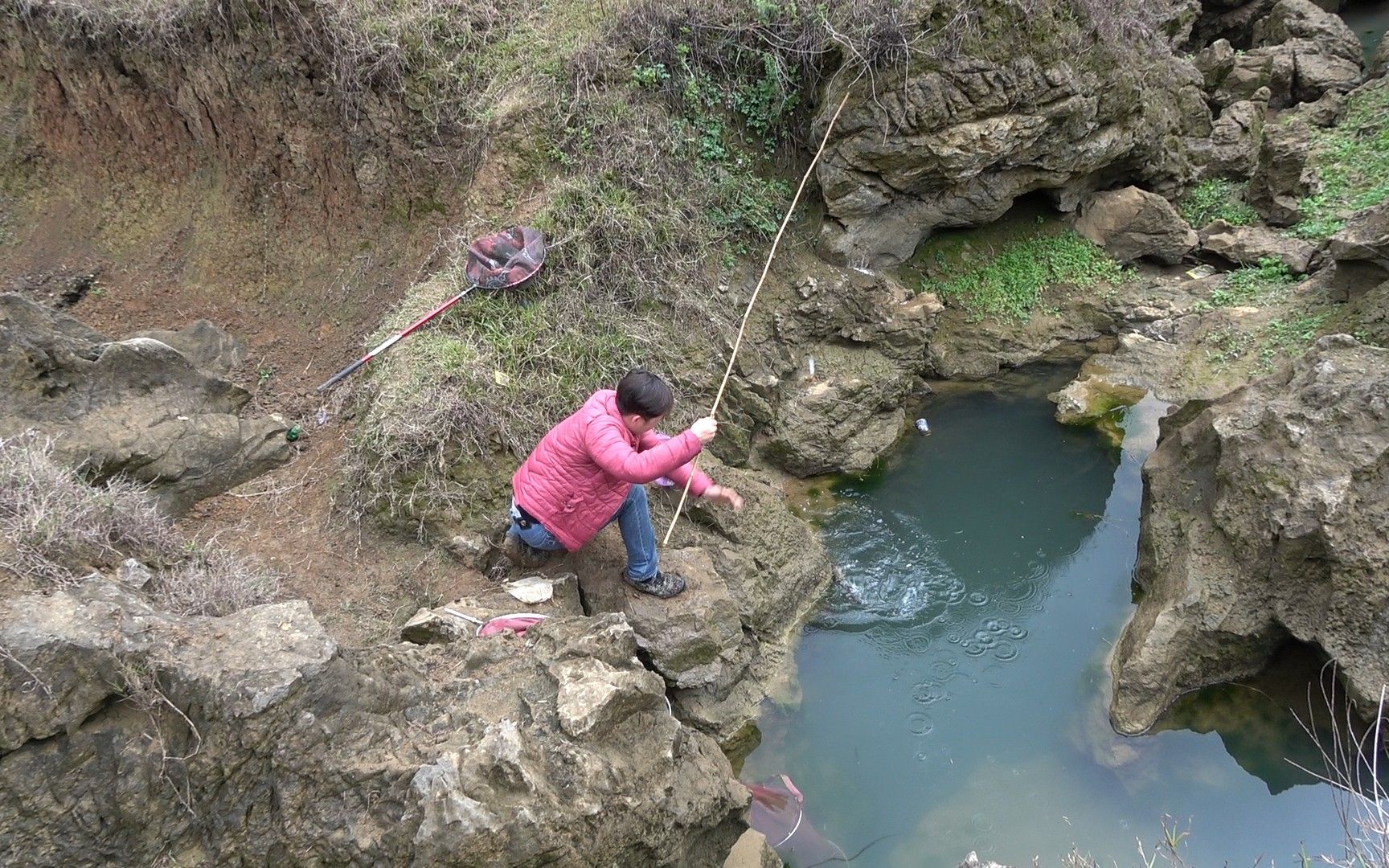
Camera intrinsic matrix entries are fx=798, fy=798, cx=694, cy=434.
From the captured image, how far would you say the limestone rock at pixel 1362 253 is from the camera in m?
5.53

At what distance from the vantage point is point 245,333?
600 cm

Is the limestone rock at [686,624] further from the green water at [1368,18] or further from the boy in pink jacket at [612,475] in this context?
the green water at [1368,18]

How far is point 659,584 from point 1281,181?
7.20 m

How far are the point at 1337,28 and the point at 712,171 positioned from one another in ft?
31.5

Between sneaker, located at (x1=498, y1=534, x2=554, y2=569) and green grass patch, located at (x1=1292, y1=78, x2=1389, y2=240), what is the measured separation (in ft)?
22.7

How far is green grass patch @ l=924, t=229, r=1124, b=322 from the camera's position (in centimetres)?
677

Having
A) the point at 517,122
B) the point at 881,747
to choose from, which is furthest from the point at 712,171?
the point at 881,747

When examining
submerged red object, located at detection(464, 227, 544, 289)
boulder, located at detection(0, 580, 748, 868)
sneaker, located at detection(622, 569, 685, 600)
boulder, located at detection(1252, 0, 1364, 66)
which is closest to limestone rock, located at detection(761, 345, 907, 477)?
sneaker, located at detection(622, 569, 685, 600)

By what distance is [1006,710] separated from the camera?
4.34 m

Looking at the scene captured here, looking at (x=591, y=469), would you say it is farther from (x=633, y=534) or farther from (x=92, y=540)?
(x=92, y=540)

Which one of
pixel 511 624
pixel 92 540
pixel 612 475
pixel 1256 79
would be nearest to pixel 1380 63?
pixel 1256 79

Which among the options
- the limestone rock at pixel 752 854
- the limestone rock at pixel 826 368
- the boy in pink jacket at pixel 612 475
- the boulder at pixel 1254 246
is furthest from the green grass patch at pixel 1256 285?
the limestone rock at pixel 752 854

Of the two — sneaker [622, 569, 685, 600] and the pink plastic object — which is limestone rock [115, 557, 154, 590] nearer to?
the pink plastic object

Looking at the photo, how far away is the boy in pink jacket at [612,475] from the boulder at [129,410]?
1773 millimetres
